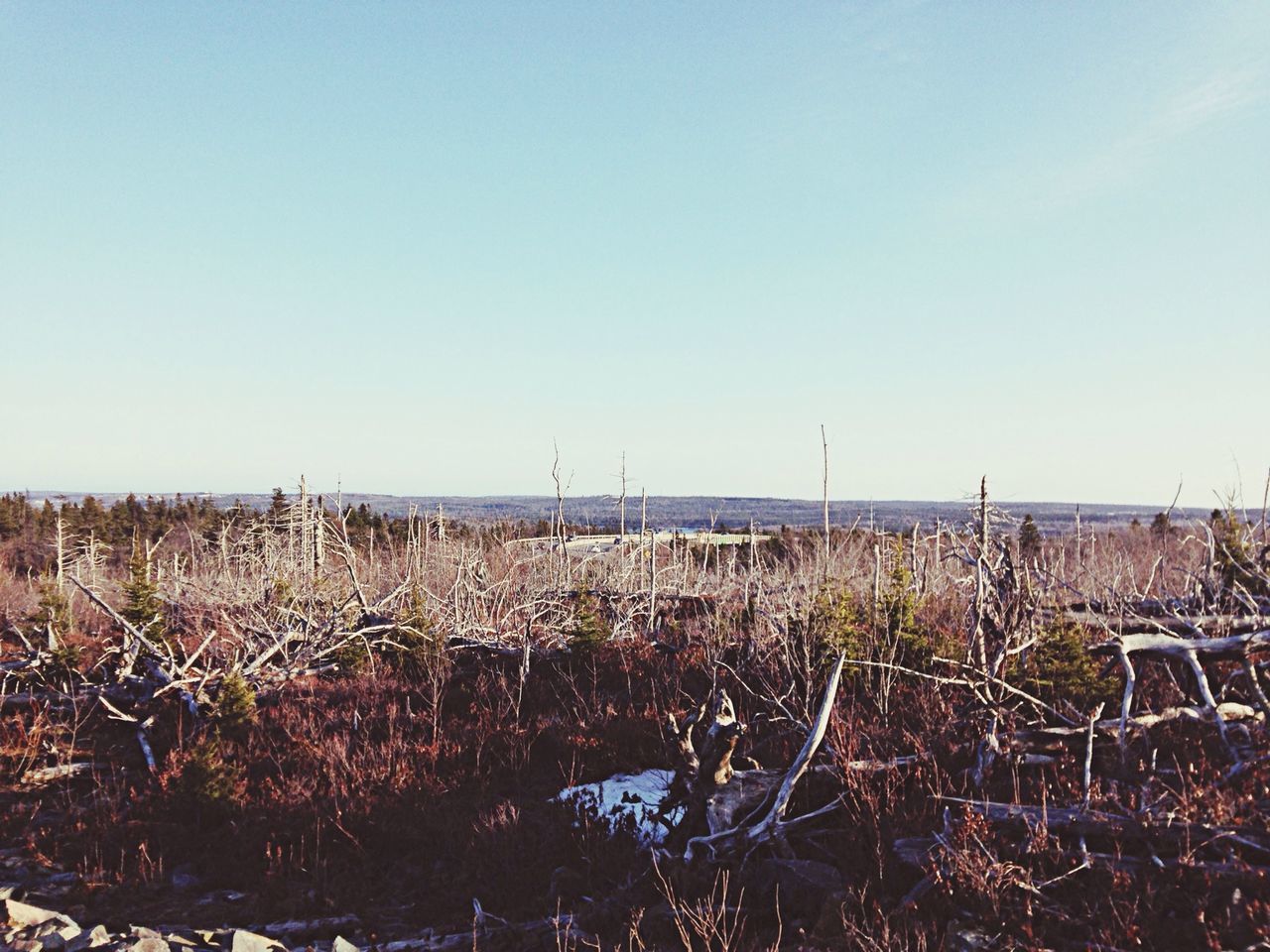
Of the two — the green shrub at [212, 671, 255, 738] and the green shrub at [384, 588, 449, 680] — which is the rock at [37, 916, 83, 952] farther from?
the green shrub at [384, 588, 449, 680]

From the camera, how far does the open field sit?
508 cm

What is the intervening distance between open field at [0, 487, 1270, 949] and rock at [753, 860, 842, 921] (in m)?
0.02

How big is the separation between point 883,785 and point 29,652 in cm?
1224

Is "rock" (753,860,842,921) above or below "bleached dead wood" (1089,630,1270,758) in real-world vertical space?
below

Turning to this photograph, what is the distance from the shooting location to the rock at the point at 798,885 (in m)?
5.49

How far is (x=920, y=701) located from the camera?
29.7ft

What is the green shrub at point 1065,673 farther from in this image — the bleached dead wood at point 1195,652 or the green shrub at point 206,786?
the green shrub at point 206,786

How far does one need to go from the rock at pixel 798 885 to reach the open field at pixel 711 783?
19 mm

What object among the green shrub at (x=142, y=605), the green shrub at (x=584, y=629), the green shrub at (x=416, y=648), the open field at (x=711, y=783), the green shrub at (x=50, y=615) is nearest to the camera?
the open field at (x=711, y=783)

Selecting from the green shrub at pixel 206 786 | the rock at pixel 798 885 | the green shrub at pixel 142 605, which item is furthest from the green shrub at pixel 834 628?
the green shrub at pixel 142 605

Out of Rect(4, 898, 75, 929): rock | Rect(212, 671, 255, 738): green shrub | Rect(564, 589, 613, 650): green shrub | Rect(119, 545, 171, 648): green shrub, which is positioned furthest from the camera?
Rect(564, 589, 613, 650): green shrub

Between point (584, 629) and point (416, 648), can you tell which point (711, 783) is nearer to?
point (584, 629)

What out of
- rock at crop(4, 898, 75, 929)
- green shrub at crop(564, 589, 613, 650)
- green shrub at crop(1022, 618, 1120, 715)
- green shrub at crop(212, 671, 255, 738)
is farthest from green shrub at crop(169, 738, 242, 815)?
green shrub at crop(1022, 618, 1120, 715)

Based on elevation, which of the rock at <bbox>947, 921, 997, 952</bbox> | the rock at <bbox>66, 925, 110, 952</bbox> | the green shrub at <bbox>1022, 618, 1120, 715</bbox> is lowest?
the rock at <bbox>66, 925, 110, 952</bbox>
